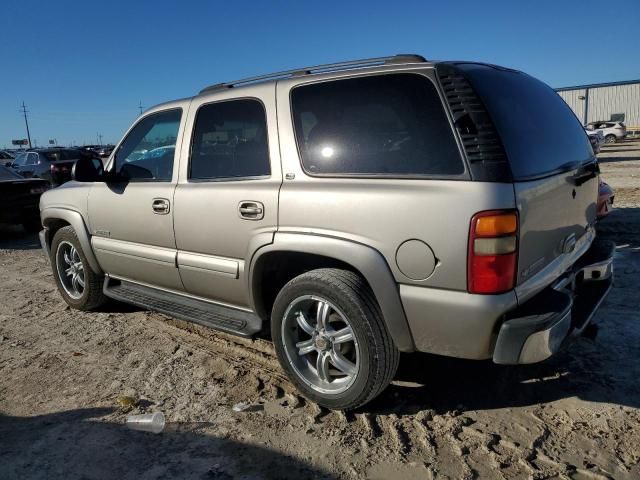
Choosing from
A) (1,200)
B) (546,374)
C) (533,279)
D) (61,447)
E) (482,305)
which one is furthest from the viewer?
(1,200)

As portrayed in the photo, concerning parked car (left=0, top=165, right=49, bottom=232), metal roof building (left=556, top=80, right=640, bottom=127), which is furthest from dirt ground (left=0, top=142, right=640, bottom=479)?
metal roof building (left=556, top=80, right=640, bottom=127)

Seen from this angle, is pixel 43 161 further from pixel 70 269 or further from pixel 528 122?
pixel 528 122

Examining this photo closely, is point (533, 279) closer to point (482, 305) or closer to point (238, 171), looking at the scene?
point (482, 305)

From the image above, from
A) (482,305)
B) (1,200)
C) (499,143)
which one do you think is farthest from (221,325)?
(1,200)

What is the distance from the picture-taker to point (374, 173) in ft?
9.01

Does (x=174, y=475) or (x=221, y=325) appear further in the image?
(x=221, y=325)

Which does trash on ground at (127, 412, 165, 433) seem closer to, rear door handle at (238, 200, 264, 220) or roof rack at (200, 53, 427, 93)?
rear door handle at (238, 200, 264, 220)

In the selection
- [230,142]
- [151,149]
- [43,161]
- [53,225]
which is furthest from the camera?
[43,161]

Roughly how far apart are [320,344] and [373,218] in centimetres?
89

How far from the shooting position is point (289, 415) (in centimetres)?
305

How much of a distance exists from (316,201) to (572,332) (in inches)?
61.9

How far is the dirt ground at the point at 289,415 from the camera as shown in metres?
2.57

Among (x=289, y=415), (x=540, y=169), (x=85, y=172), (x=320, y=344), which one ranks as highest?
(x=85, y=172)

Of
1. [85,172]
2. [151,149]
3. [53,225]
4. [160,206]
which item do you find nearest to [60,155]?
[53,225]
